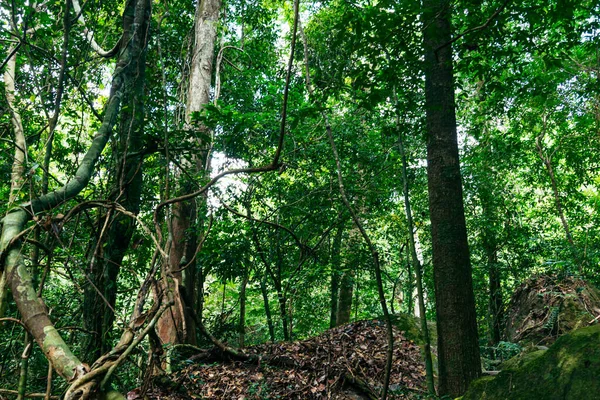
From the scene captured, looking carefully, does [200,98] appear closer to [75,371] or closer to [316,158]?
[316,158]

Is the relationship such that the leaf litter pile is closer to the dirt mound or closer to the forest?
the forest

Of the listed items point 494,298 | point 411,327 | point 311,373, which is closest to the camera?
point 311,373

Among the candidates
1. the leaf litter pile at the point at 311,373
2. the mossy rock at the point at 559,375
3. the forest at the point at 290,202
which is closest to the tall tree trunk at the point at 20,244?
the forest at the point at 290,202

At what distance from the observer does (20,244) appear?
98.3 inches

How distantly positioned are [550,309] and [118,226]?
6376 mm

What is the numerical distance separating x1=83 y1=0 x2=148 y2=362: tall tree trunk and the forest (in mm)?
26

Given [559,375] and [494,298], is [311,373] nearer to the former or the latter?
[559,375]

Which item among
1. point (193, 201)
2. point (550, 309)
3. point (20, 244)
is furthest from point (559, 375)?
point (193, 201)

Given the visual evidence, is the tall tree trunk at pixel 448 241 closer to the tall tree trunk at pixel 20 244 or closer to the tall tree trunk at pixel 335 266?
the tall tree trunk at pixel 335 266

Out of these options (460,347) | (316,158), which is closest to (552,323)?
(460,347)

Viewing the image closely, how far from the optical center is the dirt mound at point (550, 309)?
630cm

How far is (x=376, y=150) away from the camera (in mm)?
8391

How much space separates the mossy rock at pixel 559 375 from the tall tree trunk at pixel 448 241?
4.60 feet

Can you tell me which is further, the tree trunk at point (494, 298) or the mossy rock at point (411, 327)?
the tree trunk at point (494, 298)
